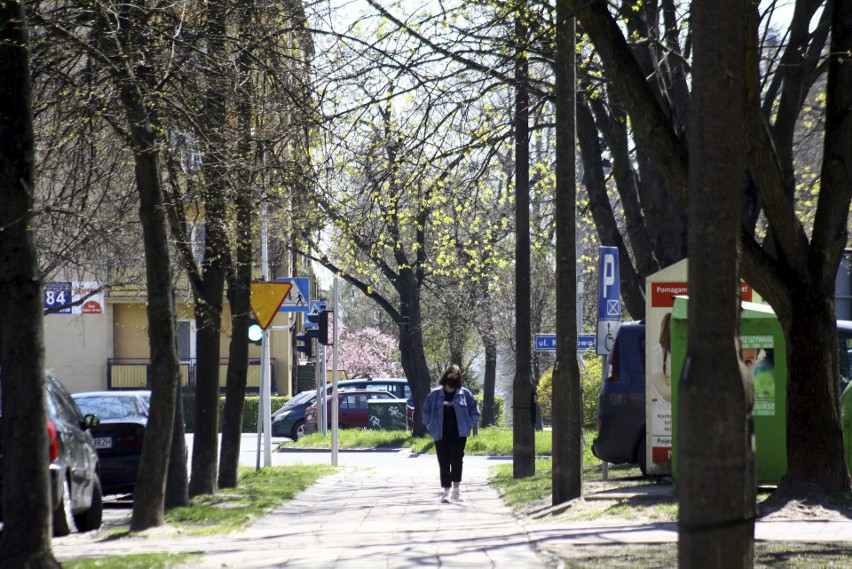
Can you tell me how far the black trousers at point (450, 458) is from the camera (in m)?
14.2

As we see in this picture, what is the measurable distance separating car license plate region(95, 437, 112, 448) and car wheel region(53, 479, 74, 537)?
13.1ft

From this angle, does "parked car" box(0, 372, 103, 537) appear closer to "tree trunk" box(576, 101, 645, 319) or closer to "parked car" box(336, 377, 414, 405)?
"tree trunk" box(576, 101, 645, 319)

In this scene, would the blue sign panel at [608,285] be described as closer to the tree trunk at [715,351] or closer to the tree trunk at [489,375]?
the tree trunk at [715,351]

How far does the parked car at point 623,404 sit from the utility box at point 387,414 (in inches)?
778

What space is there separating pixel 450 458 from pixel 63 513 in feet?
17.6

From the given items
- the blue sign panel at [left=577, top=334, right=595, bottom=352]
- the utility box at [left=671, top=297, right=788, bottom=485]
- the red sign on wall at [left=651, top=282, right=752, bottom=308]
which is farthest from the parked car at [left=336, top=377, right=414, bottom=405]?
the utility box at [left=671, top=297, right=788, bottom=485]

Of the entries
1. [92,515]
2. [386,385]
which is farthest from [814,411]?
[386,385]

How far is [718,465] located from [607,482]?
1028cm

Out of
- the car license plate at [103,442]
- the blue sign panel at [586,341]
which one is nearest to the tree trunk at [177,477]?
the car license plate at [103,442]

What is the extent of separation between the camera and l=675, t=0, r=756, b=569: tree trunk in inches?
189

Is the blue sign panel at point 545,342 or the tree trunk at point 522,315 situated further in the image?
the blue sign panel at point 545,342

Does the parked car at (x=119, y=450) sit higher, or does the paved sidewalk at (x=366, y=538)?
the parked car at (x=119, y=450)

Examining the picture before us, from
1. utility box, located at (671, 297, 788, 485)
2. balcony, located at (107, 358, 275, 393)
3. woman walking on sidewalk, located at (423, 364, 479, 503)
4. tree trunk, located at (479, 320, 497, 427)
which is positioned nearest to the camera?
utility box, located at (671, 297, 788, 485)

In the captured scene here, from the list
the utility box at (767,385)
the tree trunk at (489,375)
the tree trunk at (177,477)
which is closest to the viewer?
the utility box at (767,385)
